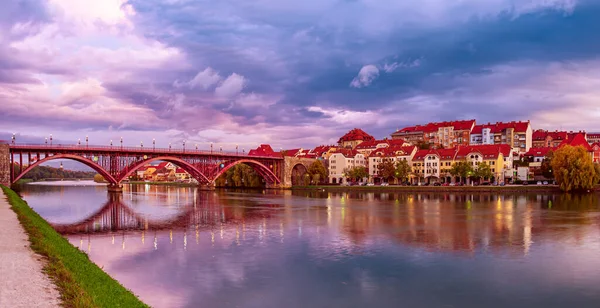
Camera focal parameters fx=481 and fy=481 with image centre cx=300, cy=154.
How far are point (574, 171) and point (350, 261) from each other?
212 ft

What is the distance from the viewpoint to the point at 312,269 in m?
19.1

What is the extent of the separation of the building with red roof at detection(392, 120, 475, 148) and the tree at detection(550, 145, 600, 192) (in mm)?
56033

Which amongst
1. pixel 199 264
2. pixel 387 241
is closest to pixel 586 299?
pixel 387 241

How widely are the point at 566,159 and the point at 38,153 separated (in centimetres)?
7771

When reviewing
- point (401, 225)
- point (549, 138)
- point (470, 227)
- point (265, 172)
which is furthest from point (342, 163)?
point (470, 227)

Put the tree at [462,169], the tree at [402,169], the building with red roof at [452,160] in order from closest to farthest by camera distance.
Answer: the tree at [462,169], the building with red roof at [452,160], the tree at [402,169]

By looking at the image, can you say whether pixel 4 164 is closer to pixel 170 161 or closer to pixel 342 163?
pixel 170 161

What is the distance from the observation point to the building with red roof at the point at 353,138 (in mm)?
155500

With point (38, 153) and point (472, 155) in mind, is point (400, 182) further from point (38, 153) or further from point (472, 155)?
point (38, 153)

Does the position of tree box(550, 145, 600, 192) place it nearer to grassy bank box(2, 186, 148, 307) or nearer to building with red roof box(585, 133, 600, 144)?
grassy bank box(2, 186, 148, 307)

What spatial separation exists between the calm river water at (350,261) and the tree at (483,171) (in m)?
57.7

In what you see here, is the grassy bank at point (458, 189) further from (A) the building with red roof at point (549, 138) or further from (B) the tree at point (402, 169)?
(A) the building with red roof at point (549, 138)

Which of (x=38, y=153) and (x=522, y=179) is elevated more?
(x=38, y=153)

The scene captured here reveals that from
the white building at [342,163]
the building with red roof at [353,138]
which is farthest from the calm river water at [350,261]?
the building with red roof at [353,138]
